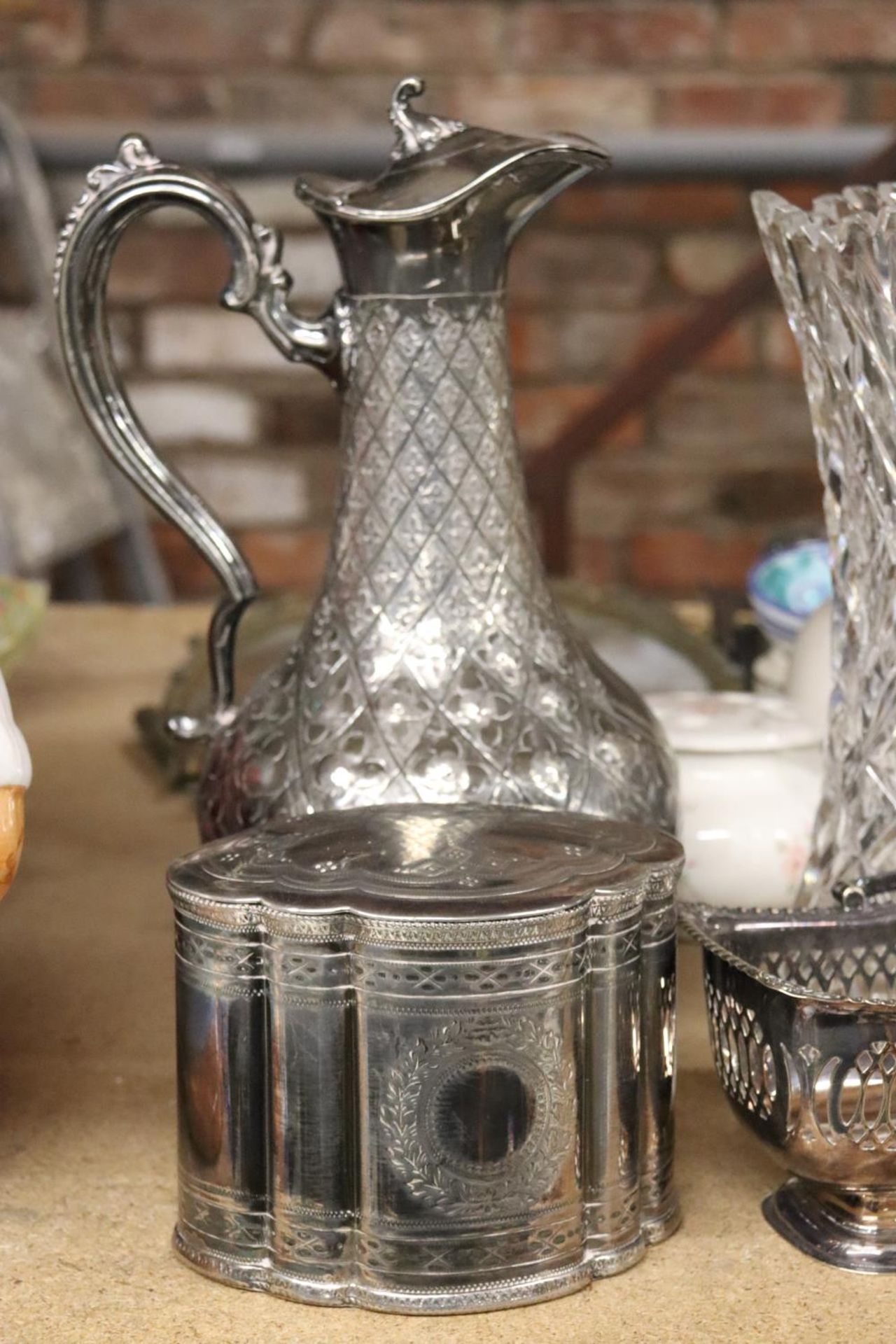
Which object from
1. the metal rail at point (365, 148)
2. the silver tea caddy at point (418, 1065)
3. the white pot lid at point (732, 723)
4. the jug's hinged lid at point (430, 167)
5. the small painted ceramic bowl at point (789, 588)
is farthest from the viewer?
the metal rail at point (365, 148)

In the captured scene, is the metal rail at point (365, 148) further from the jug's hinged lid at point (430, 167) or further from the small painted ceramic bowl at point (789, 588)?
the jug's hinged lid at point (430, 167)

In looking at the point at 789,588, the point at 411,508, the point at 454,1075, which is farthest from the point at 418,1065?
the point at 789,588

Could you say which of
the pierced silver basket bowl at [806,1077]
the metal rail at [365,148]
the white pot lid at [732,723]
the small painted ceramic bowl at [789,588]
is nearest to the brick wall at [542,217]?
the metal rail at [365,148]

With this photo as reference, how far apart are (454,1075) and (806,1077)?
72 millimetres

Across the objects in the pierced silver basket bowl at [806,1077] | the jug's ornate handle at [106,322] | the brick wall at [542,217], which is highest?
the brick wall at [542,217]

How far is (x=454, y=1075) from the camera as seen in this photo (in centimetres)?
33

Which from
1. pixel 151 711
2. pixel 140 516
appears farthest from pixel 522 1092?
pixel 140 516

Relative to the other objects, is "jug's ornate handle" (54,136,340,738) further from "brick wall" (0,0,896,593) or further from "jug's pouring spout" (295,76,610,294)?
"brick wall" (0,0,896,593)

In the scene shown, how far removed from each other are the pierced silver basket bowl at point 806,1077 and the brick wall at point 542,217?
142cm

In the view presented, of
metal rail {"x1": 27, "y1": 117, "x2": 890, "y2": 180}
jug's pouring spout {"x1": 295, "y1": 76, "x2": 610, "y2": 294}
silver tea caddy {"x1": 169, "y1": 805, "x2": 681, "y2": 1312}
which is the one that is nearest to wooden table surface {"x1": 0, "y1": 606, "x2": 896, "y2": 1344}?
silver tea caddy {"x1": 169, "y1": 805, "x2": 681, "y2": 1312}

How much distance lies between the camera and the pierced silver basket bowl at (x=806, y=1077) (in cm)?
35

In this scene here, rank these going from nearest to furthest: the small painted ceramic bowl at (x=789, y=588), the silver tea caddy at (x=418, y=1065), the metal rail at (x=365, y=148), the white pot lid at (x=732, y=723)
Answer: the silver tea caddy at (x=418, y=1065), the white pot lid at (x=732, y=723), the small painted ceramic bowl at (x=789, y=588), the metal rail at (x=365, y=148)

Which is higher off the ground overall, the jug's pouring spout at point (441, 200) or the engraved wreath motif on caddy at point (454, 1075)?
the jug's pouring spout at point (441, 200)

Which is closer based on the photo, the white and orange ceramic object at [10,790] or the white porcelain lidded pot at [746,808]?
the white and orange ceramic object at [10,790]
